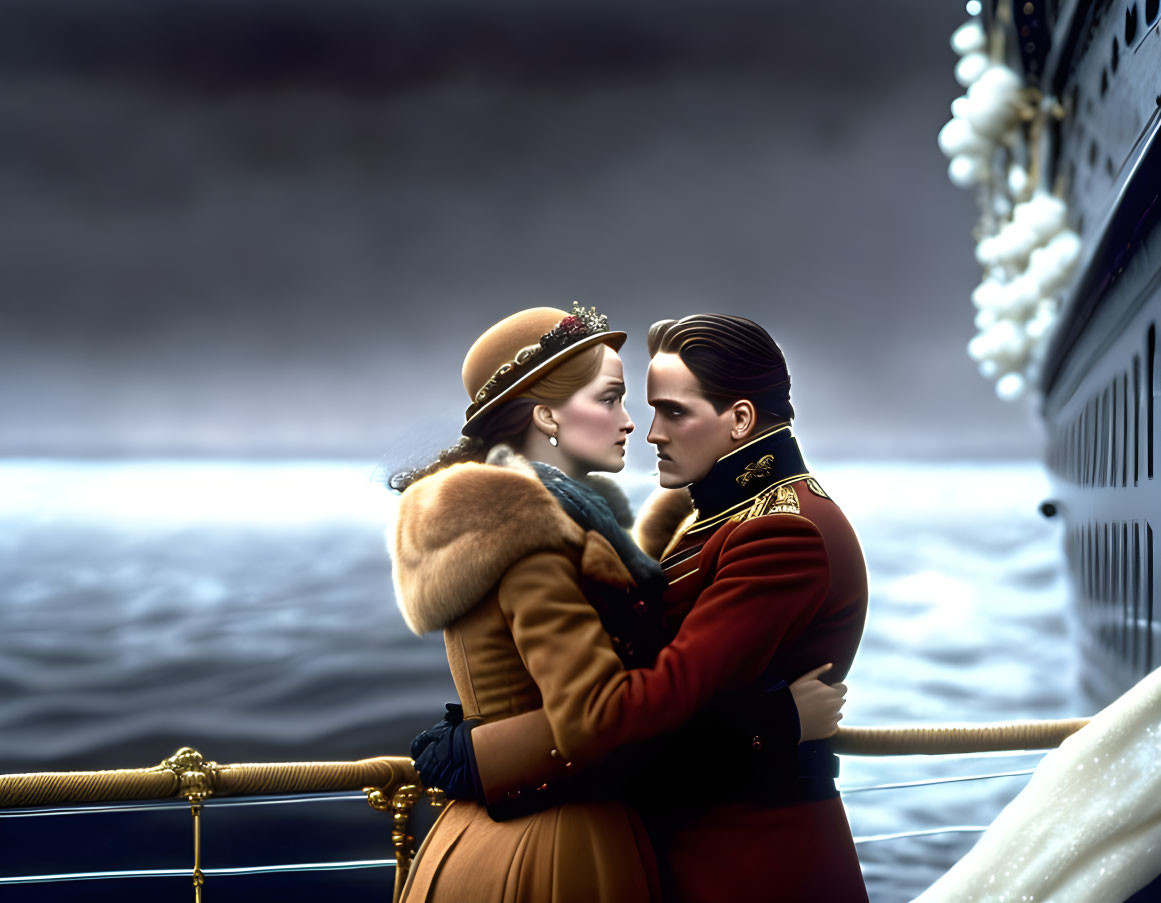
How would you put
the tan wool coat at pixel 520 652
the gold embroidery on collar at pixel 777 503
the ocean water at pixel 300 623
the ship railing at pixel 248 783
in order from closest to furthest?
the tan wool coat at pixel 520 652
the gold embroidery on collar at pixel 777 503
the ship railing at pixel 248 783
the ocean water at pixel 300 623

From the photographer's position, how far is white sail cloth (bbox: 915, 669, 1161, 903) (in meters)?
1.51

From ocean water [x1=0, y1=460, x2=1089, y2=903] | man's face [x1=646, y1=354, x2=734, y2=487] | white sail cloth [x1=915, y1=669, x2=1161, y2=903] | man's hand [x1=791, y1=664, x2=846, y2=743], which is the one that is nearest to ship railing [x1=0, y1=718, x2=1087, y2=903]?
man's hand [x1=791, y1=664, x2=846, y2=743]

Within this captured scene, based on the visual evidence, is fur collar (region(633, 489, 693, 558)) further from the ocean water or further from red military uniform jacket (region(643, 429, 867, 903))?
the ocean water

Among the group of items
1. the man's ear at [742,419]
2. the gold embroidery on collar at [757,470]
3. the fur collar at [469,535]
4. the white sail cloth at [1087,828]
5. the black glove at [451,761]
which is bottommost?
the white sail cloth at [1087,828]

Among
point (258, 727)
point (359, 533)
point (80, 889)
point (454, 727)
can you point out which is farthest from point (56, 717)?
point (454, 727)

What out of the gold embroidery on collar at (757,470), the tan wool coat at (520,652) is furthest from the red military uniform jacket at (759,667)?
the tan wool coat at (520,652)

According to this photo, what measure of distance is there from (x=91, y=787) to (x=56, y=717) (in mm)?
6881

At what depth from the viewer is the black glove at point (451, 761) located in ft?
5.15

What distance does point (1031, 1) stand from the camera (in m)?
6.68

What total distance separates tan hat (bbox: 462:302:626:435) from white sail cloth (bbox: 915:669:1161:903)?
3.16ft

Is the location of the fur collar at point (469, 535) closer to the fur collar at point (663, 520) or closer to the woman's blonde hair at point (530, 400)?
the woman's blonde hair at point (530, 400)

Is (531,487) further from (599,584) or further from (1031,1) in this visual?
(1031,1)

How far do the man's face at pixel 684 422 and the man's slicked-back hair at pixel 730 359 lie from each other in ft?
0.06

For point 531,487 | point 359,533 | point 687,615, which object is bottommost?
point 687,615
